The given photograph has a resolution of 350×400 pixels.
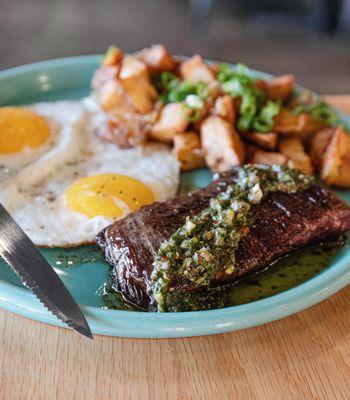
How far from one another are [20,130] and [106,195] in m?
0.87

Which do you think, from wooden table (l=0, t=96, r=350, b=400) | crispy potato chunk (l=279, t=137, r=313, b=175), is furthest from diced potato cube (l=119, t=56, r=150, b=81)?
wooden table (l=0, t=96, r=350, b=400)

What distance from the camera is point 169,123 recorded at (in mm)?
3506

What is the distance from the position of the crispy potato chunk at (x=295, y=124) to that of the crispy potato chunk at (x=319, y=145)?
0.08 meters

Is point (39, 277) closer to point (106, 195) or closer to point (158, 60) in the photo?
point (106, 195)

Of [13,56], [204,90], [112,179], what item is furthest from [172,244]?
[13,56]

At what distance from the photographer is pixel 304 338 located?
2402mm

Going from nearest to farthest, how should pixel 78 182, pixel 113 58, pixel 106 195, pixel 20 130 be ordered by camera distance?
pixel 106 195 → pixel 78 182 → pixel 20 130 → pixel 113 58

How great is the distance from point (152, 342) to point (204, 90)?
71.8 inches

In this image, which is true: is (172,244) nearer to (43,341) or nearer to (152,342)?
(152,342)

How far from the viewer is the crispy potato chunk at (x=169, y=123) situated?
345 centimetres

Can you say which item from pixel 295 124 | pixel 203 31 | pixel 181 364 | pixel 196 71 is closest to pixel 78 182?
pixel 196 71

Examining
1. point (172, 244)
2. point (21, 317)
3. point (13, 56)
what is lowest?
point (13, 56)

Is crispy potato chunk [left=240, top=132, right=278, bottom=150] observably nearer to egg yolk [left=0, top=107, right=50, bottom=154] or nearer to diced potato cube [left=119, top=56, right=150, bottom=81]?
diced potato cube [left=119, top=56, right=150, bottom=81]

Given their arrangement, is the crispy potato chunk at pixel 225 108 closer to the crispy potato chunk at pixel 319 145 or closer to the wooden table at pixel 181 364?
the crispy potato chunk at pixel 319 145
